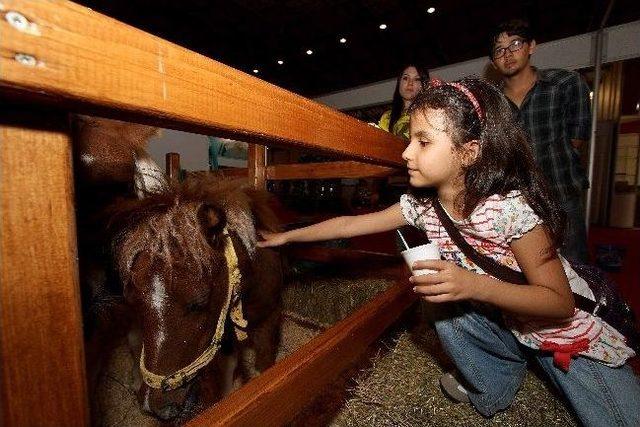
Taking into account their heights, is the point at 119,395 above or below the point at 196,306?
below

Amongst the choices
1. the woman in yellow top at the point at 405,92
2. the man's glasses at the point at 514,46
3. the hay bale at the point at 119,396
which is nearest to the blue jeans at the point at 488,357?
the hay bale at the point at 119,396

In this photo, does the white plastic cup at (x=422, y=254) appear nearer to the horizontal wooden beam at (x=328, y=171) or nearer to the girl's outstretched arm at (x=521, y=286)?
the girl's outstretched arm at (x=521, y=286)

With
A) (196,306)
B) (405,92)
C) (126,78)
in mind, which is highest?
(405,92)

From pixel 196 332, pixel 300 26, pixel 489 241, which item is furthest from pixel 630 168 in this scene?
pixel 196 332

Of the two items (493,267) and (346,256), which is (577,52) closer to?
(346,256)

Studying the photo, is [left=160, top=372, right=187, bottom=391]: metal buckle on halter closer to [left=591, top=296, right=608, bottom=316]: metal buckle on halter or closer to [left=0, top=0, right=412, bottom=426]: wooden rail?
[left=0, top=0, right=412, bottom=426]: wooden rail

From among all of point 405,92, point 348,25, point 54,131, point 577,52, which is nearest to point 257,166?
point 405,92

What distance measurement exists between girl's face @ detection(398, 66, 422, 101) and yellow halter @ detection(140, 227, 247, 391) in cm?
244

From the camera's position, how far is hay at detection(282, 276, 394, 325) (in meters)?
3.22

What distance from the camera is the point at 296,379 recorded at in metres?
0.98

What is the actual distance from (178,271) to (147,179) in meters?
0.64

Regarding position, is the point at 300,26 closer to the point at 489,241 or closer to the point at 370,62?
the point at 370,62

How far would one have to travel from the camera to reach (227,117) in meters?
0.65

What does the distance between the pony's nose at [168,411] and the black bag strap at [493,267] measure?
4.24ft
